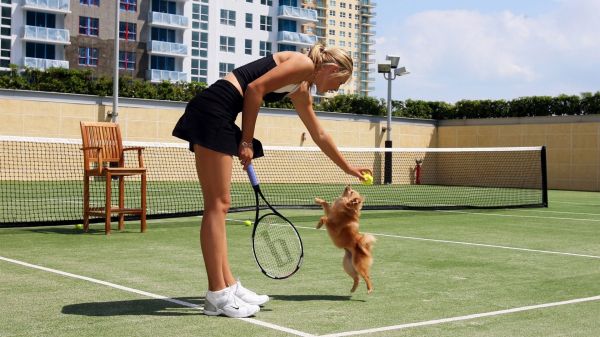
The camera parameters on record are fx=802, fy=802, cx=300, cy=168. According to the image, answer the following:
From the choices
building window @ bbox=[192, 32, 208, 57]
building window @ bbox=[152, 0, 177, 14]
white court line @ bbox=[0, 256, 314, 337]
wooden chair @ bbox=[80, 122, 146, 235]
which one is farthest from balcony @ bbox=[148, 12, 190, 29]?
white court line @ bbox=[0, 256, 314, 337]

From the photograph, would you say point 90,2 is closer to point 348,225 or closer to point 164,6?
point 164,6

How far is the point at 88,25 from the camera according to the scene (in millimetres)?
59406

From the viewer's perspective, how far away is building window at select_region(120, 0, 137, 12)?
6103cm

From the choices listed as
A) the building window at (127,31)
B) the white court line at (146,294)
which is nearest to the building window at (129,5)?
the building window at (127,31)

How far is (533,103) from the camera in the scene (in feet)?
119

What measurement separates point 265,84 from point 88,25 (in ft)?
188

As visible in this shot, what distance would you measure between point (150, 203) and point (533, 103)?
23.2 meters

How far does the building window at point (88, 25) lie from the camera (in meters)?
59.1

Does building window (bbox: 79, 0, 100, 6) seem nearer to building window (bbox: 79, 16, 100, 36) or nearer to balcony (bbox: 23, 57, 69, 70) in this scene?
building window (bbox: 79, 16, 100, 36)

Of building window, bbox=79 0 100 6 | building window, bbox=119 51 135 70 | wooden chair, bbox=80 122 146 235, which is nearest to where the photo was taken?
wooden chair, bbox=80 122 146 235

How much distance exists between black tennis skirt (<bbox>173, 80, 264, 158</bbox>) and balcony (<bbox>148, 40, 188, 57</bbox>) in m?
58.8

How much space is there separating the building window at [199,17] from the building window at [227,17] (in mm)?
2159

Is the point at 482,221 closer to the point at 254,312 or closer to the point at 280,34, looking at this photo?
the point at 254,312

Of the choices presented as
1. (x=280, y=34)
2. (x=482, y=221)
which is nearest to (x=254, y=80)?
(x=482, y=221)
